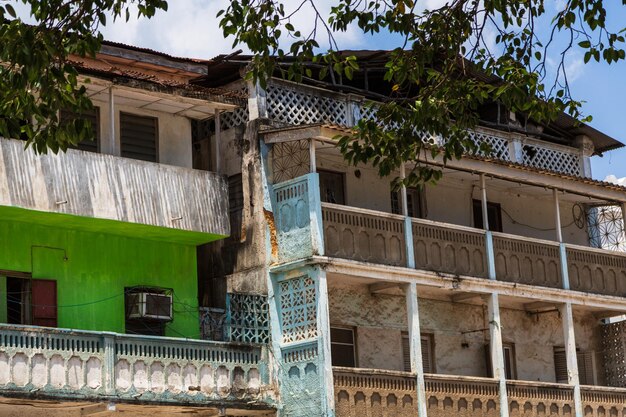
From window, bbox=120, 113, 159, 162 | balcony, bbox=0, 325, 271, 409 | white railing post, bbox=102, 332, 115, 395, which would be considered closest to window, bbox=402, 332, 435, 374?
balcony, bbox=0, 325, 271, 409

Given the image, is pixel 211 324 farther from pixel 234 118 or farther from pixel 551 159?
pixel 551 159

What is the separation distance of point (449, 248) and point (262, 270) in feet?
11.6

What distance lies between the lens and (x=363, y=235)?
23.6 meters

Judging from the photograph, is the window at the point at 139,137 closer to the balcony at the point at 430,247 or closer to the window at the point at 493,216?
the balcony at the point at 430,247

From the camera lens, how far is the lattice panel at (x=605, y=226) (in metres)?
29.7

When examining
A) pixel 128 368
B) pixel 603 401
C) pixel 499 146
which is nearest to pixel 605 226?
pixel 499 146

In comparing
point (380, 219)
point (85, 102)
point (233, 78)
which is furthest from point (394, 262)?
point (85, 102)

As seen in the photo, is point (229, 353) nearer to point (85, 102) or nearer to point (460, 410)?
point (460, 410)

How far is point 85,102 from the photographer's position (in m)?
13.8

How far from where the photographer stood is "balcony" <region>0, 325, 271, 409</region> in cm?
1972

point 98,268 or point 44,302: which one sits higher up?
point 98,268

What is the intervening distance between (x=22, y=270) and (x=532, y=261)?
9.74 metres

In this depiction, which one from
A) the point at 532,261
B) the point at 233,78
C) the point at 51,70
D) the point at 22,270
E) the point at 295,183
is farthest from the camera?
the point at 532,261

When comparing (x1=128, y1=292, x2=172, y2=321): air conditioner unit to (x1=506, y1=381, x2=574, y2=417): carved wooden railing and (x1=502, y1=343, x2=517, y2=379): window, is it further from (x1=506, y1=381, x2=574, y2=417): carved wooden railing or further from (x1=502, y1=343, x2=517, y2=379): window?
(x1=502, y1=343, x2=517, y2=379): window
